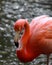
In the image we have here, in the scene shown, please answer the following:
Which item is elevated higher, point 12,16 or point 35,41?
point 35,41

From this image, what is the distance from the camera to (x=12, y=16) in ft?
25.7

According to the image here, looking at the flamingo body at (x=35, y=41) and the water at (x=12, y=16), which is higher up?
the flamingo body at (x=35, y=41)

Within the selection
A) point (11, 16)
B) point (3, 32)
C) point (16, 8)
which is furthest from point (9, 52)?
point (16, 8)

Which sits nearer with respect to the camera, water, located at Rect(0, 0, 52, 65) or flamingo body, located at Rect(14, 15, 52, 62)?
flamingo body, located at Rect(14, 15, 52, 62)

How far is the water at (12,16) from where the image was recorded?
571 centimetres

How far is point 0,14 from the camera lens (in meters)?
7.99

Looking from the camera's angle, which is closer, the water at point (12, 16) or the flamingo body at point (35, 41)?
the flamingo body at point (35, 41)

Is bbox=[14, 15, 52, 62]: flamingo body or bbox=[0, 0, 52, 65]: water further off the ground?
bbox=[14, 15, 52, 62]: flamingo body

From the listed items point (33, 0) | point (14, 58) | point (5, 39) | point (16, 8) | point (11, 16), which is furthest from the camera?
point (33, 0)

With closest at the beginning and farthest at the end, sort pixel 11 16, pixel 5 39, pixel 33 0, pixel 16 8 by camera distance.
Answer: pixel 5 39 → pixel 11 16 → pixel 16 8 → pixel 33 0

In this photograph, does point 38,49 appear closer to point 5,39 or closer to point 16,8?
point 5,39

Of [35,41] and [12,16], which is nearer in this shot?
[35,41]

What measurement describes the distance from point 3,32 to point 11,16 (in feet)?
3.79

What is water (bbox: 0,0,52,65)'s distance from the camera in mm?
5707
